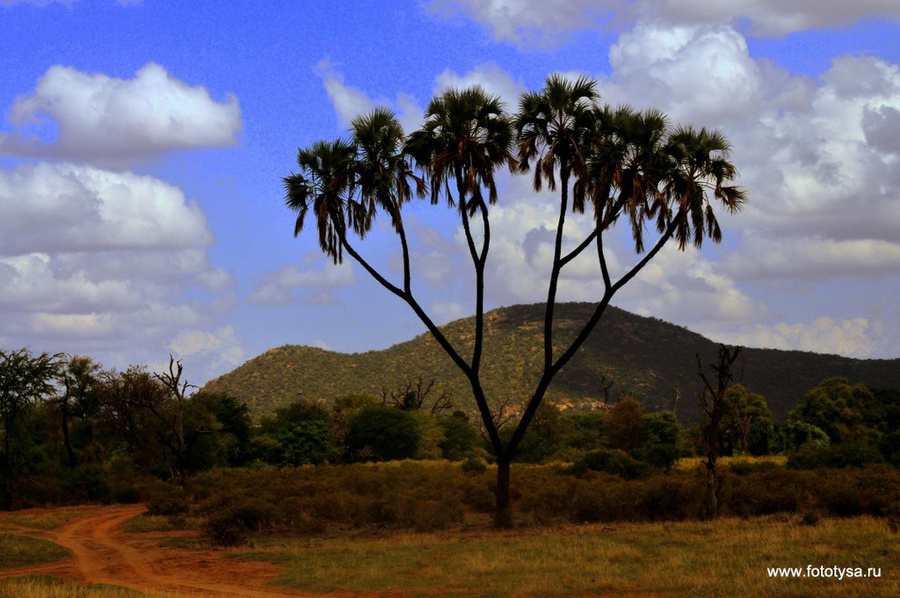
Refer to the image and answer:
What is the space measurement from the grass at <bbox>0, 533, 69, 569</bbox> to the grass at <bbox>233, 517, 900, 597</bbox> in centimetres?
554

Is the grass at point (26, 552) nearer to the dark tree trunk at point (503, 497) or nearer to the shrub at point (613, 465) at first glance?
the dark tree trunk at point (503, 497)

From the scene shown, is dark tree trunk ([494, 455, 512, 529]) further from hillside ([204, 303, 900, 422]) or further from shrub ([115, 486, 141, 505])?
hillside ([204, 303, 900, 422])

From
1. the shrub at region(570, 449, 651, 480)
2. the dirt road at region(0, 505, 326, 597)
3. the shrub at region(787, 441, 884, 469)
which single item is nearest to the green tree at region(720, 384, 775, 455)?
the shrub at region(787, 441, 884, 469)

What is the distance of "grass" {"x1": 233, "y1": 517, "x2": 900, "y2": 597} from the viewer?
19359 millimetres

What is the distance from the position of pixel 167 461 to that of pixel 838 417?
151 ft

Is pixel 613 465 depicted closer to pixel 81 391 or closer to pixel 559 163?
pixel 559 163

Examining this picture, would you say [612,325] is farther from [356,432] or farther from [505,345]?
[356,432]

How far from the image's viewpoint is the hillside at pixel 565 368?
114 meters

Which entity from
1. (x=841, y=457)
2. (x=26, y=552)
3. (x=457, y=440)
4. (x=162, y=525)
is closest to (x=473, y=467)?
(x=841, y=457)

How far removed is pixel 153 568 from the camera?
2483 cm

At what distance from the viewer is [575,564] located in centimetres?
2209

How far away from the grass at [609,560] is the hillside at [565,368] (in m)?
78.8

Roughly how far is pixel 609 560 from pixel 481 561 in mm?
3067

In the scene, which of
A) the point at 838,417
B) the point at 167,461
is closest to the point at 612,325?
the point at 838,417
